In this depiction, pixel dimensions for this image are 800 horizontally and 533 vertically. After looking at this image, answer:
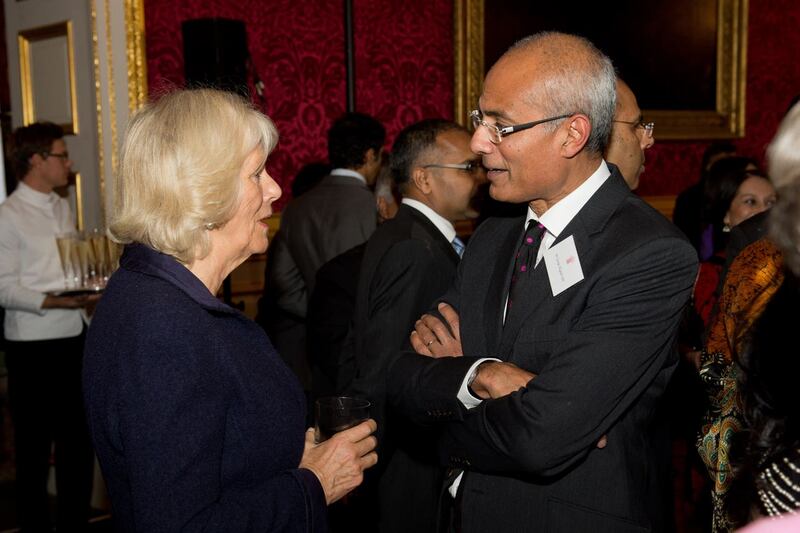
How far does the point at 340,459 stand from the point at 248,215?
0.52m

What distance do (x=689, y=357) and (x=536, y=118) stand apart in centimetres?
186

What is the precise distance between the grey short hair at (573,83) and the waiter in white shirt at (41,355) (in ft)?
9.17

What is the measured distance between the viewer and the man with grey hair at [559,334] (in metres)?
1.64

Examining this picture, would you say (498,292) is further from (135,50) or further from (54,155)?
(135,50)

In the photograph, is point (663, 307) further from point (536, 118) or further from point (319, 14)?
point (319, 14)

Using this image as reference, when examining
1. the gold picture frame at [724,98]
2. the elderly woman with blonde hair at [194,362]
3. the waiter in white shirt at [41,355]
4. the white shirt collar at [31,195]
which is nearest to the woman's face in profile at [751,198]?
the gold picture frame at [724,98]

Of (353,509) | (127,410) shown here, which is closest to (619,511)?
(127,410)

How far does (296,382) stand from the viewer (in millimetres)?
1674

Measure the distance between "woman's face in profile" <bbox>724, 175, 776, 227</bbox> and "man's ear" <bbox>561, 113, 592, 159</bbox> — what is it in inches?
91.7

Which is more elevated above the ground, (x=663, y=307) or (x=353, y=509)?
(x=663, y=307)

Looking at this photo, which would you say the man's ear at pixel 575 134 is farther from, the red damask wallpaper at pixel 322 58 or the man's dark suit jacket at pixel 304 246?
the red damask wallpaper at pixel 322 58

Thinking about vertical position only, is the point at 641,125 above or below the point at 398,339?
above

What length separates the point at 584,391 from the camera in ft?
5.31

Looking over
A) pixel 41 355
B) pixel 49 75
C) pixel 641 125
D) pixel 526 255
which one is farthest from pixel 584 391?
pixel 49 75
